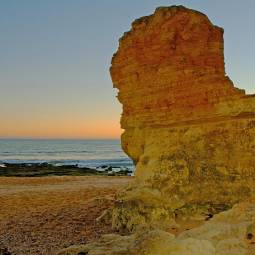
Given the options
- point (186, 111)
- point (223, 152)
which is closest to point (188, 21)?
point (186, 111)

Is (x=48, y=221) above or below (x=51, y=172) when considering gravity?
above

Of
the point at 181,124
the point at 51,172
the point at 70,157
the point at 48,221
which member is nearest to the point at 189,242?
the point at 181,124

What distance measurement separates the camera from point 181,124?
9680mm

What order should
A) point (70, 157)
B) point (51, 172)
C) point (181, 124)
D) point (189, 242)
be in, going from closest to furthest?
point (189, 242), point (181, 124), point (51, 172), point (70, 157)

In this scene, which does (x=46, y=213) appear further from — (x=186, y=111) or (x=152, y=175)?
(x=186, y=111)

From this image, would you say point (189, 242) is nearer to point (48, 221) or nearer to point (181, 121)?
point (181, 121)

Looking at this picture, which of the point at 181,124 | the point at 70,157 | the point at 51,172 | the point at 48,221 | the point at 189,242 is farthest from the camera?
the point at 70,157

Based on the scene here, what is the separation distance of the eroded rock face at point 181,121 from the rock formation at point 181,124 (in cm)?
2

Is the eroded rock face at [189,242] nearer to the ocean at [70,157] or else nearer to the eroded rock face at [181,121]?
the eroded rock face at [181,121]

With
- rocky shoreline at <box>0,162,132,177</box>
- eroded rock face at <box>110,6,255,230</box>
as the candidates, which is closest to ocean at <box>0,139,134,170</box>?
rocky shoreline at <box>0,162,132,177</box>

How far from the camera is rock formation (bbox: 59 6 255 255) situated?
29.1ft

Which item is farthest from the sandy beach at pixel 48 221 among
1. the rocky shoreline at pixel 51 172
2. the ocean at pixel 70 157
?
the ocean at pixel 70 157

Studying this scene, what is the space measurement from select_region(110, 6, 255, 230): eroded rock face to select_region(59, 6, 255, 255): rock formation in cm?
2

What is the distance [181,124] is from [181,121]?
99mm
